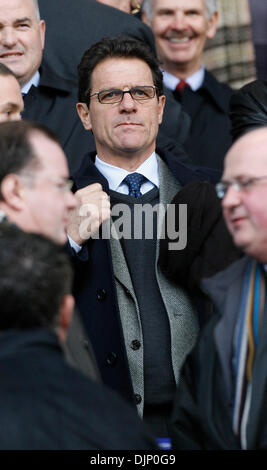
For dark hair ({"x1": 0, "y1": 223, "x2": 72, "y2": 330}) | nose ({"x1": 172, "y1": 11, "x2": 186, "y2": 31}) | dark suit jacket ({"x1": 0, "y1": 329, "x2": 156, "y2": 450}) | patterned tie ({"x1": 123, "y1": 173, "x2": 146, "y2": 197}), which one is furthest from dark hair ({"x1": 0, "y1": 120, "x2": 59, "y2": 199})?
nose ({"x1": 172, "y1": 11, "x2": 186, "y2": 31})

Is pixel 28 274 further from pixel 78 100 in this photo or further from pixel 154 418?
pixel 78 100

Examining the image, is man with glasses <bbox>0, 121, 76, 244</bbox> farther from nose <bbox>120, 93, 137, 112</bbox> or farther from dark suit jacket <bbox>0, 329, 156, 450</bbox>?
nose <bbox>120, 93, 137, 112</bbox>

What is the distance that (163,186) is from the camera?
12.6ft

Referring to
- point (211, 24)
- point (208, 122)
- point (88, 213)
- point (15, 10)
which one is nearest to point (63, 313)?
point (88, 213)

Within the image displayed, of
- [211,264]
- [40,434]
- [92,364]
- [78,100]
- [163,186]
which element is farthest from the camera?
[78,100]

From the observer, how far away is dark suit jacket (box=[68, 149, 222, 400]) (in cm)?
357

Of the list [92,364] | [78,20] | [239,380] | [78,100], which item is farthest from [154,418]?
[78,20]

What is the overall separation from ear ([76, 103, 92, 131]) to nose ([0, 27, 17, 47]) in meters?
0.61

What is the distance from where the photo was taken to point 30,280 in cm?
226

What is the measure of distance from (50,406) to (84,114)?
86.1 inches

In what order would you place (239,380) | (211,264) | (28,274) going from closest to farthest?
(28,274) < (239,380) < (211,264)

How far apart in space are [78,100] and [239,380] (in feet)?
6.25

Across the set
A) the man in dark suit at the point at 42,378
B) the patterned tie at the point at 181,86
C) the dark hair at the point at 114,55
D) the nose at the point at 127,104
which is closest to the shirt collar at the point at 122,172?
the nose at the point at 127,104

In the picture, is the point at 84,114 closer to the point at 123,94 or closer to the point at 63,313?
the point at 123,94
